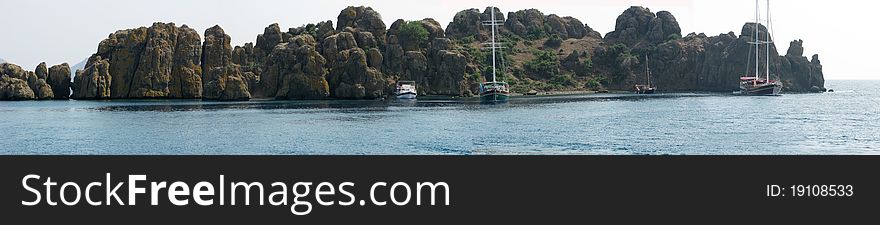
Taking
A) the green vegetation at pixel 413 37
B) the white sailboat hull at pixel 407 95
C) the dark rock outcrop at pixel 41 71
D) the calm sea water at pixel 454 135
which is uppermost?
the green vegetation at pixel 413 37

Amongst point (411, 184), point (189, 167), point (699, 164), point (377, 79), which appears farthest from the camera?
point (377, 79)

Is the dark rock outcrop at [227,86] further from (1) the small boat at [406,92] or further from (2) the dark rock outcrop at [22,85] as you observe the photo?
(2) the dark rock outcrop at [22,85]

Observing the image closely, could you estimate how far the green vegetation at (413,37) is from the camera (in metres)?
185

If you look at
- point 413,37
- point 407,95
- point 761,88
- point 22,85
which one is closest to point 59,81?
point 22,85

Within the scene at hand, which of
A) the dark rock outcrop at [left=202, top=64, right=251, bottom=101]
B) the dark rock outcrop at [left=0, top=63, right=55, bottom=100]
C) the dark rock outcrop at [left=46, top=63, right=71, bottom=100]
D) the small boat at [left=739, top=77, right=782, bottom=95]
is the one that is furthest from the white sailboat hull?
the dark rock outcrop at [left=46, top=63, right=71, bottom=100]

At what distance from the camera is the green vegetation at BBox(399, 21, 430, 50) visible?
606ft

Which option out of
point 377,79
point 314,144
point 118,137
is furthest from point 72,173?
point 377,79

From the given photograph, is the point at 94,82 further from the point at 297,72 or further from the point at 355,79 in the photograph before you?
the point at 355,79

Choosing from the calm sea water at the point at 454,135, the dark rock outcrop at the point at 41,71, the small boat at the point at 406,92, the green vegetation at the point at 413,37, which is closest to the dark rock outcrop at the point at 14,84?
the dark rock outcrop at the point at 41,71

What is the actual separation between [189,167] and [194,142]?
1479 inches

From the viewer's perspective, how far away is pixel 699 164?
2256 cm

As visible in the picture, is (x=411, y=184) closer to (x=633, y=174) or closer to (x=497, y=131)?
(x=633, y=174)

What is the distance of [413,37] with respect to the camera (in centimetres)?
→ 18600

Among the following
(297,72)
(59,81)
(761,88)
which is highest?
(297,72)
